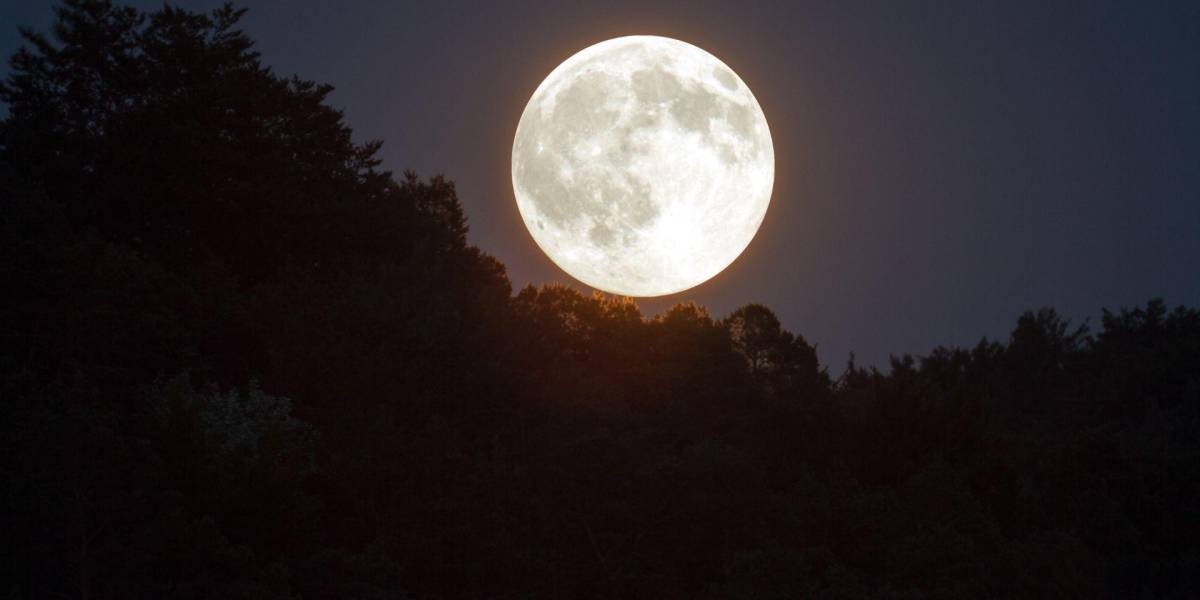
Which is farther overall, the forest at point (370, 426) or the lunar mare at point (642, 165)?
the lunar mare at point (642, 165)

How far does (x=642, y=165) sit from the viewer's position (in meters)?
36.1

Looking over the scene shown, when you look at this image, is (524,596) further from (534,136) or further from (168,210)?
(168,210)

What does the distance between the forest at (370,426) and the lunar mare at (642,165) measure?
4242 millimetres

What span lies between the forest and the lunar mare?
4.24m

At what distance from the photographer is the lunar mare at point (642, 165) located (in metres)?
36.1

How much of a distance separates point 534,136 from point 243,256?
35.7ft

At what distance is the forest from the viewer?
83.8 feet

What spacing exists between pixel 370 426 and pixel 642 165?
37.5 ft

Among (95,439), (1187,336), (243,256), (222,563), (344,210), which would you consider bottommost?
(222,563)

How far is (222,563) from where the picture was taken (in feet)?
78.6

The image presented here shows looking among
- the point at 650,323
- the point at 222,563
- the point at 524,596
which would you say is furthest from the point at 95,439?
the point at 650,323

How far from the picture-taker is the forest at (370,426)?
25.5m

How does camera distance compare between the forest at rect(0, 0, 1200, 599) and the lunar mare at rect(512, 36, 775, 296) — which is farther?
the lunar mare at rect(512, 36, 775, 296)

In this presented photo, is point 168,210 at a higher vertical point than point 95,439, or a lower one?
higher
